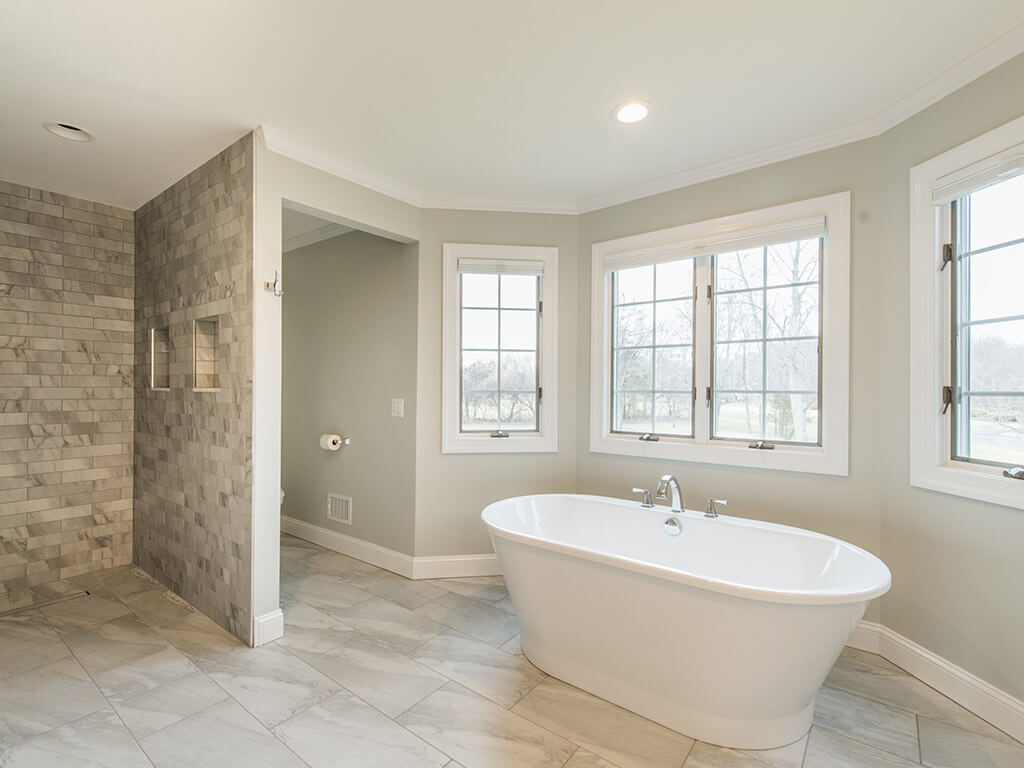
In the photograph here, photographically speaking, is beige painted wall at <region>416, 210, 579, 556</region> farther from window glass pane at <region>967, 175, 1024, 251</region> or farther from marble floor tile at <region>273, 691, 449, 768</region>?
window glass pane at <region>967, 175, 1024, 251</region>

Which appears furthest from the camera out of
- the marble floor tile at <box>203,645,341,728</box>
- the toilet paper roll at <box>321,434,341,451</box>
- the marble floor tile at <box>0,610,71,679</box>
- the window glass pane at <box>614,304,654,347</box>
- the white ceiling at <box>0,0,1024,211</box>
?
the toilet paper roll at <box>321,434,341,451</box>

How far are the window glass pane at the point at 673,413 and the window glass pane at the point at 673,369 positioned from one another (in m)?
0.04

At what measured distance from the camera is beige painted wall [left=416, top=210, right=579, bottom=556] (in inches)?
129

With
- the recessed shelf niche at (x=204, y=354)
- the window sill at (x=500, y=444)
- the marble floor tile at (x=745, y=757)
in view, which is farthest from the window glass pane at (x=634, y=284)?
the recessed shelf niche at (x=204, y=354)

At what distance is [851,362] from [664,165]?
1.39 meters

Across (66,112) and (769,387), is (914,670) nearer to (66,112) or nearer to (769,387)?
(769,387)

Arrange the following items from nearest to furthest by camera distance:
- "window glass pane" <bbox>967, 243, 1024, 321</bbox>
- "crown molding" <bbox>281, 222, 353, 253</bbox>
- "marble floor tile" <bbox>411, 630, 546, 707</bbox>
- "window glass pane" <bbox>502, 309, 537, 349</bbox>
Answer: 1. "window glass pane" <bbox>967, 243, 1024, 321</bbox>
2. "marble floor tile" <bbox>411, 630, 546, 707</bbox>
3. "window glass pane" <bbox>502, 309, 537, 349</bbox>
4. "crown molding" <bbox>281, 222, 353, 253</bbox>

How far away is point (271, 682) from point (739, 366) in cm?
272

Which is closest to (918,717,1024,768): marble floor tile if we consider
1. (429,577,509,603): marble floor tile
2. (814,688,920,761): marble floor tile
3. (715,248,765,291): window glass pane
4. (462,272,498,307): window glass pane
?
(814,688,920,761): marble floor tile

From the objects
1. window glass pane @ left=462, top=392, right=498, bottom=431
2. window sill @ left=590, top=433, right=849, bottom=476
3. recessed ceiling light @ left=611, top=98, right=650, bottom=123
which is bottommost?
window sill @ left=590, top=433, right=849, bottom=476

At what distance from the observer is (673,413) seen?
9.87 ft

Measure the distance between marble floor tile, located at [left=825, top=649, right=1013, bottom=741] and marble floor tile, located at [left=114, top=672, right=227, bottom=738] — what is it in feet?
8.41

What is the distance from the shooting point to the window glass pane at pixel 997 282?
186 cm

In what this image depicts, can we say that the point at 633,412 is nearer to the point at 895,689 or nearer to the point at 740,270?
the point at 740,270
